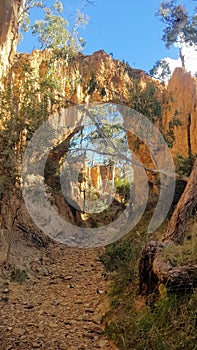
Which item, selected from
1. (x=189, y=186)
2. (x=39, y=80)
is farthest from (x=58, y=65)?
(x=189, y=186)

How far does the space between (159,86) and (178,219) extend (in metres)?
11.5

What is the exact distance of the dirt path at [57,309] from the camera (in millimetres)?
4516

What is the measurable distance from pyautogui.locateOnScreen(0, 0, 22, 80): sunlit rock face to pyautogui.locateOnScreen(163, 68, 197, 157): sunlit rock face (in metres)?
5.91

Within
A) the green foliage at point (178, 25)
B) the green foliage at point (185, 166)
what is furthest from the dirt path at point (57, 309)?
the green foliage at point (178, 25)

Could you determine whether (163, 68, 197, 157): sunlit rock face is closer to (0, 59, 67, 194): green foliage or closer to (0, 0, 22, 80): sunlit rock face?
(0, 59, 67, 194): green foliage

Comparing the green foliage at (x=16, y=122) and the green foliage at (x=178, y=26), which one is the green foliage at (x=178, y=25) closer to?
the green foliage at (x=178, y=26)

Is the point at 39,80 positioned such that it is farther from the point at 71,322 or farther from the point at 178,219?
the point at 71,322

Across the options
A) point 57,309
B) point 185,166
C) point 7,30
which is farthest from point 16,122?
point 185,166

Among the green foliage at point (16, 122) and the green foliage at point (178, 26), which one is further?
the green foliage at point (178, 26)

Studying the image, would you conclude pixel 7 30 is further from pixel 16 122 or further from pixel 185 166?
pixel 185 166

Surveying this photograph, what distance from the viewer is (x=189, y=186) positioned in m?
6.41

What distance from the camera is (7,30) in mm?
10055

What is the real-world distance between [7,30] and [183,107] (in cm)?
769

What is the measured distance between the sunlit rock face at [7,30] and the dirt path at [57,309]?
6420mm
